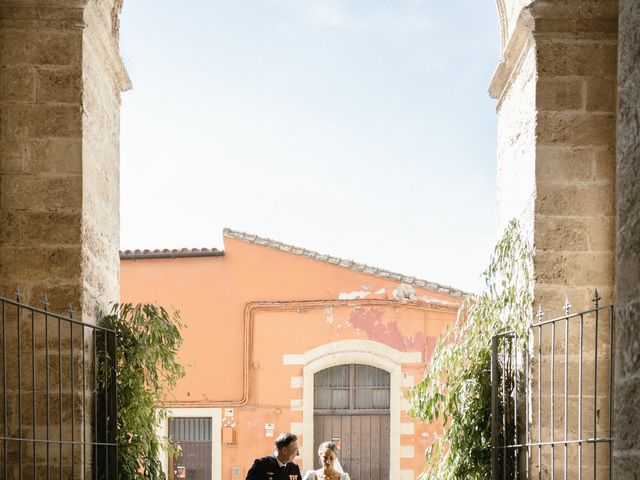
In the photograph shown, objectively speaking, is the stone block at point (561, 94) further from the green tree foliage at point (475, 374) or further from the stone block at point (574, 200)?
the green tree foliage at point (475, 374)

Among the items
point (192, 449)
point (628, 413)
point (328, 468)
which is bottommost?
point (192, 449)

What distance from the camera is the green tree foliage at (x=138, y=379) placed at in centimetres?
462

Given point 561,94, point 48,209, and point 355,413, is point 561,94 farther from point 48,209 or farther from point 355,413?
point 355,413

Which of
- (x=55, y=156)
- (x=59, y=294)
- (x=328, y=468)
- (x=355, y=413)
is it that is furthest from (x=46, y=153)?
(x=355, y=413)

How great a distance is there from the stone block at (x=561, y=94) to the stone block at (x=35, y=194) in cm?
221

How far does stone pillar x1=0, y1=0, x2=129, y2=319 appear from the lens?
4.29 metres

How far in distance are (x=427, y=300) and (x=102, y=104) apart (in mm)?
6864

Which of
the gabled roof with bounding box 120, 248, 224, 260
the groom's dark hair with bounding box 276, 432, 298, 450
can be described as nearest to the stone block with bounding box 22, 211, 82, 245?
the groom's dark hair with bounding box 276, 432, 298, 450

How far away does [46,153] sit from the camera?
435 centimetres

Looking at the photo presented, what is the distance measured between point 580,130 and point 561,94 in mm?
191

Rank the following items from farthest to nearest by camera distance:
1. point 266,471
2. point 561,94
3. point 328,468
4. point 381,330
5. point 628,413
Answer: point 381,330
point 328,468
point 266,471
point 561,94
point 628,413

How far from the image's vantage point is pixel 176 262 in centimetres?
1145

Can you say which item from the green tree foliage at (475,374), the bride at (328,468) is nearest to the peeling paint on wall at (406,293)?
the bride at (328,468)

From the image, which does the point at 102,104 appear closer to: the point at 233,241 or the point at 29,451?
the point at 29,451
